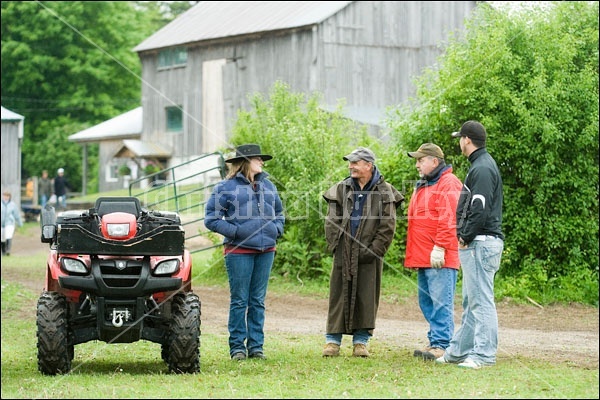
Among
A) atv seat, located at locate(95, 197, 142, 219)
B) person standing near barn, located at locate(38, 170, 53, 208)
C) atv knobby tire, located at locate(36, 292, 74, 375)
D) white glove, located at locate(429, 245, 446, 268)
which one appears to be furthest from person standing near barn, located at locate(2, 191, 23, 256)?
white glove, located at locate(429, 245, 446, 268)

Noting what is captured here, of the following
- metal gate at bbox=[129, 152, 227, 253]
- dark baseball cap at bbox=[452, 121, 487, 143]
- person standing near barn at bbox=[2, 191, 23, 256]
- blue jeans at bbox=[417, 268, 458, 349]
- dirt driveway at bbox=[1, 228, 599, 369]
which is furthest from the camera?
person standing near barn at bbox=[2, 191, 23, 256]

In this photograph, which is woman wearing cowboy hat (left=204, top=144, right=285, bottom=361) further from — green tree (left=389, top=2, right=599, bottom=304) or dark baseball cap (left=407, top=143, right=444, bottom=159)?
green tree (left=389, top=2, right=599, bottom=304)

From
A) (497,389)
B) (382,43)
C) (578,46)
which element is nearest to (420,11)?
(382,43)

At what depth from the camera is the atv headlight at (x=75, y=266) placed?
8.65 m

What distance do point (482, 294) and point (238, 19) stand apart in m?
29.6

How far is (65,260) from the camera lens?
28.5 feet

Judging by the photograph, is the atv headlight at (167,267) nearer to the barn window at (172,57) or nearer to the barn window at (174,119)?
the barn window at (172,57)

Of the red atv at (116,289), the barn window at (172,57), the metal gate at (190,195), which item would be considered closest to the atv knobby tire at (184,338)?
the red atv at (116,289)

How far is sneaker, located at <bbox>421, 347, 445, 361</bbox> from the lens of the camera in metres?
9.73

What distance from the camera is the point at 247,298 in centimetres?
1004

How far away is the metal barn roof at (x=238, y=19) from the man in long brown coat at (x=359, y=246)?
2356cm

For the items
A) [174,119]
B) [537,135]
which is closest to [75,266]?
[537,135]

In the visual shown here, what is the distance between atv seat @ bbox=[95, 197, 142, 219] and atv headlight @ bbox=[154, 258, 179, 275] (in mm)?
500

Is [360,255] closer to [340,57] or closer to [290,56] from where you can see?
[340,57]
